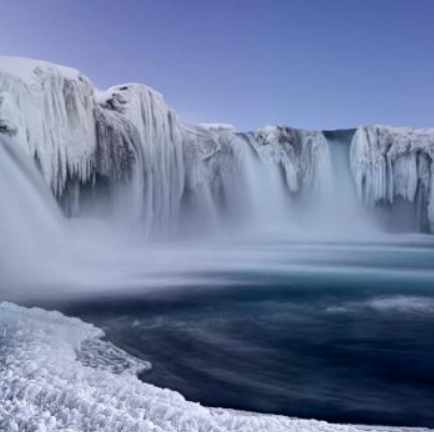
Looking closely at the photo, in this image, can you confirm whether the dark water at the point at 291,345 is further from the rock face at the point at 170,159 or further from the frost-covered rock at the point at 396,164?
the frost-covered rock at the point at 396,164

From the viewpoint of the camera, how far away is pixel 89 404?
475 cm

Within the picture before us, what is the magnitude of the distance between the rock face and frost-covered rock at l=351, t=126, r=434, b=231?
5 centimetres

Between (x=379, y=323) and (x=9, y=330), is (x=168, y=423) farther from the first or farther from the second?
(x=379, y=323)

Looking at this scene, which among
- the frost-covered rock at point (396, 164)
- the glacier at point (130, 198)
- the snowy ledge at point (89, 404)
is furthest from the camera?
the frost-covered rock at point (396, 164)

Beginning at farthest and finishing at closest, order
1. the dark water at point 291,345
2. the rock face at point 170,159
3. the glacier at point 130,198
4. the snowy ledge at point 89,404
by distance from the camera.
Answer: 1. the rock face at point 170,159
2. the dark water at point 291,345
3. the glacier at point 130,198
4. the snowy ledge at point 89,404

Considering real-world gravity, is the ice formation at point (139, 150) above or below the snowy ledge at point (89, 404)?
above

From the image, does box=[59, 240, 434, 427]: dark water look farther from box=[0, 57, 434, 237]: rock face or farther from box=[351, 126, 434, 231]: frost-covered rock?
box=[351, 126, 434, 231]: frost-covered rock

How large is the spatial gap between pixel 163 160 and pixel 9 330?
16219 mm

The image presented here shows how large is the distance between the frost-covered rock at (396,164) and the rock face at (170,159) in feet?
0.17

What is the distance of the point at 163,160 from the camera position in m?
22.8

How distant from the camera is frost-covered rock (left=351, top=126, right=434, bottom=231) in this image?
32156mm

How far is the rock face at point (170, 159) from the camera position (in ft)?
54.7

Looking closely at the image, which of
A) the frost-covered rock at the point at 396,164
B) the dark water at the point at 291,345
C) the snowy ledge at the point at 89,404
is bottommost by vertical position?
the dark water at the point at 291,345

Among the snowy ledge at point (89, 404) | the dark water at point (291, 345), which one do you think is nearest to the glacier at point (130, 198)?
the snowy ledge at point (89, 404)
